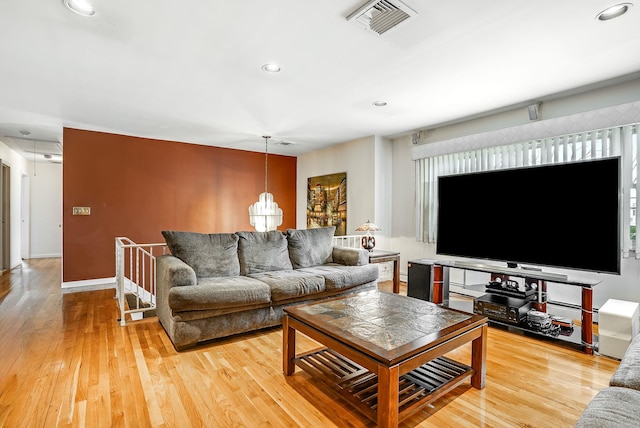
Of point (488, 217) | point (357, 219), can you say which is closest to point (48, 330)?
point (357, 219)

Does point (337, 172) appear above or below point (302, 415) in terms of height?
above

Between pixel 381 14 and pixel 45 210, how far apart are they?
9.58 meters

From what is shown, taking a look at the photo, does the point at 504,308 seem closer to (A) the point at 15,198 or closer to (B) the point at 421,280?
(B) the point at 421,280

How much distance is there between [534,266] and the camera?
132 inches

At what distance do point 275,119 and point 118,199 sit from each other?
9.47 feet

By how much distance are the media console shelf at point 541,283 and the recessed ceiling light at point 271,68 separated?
8.84 feet

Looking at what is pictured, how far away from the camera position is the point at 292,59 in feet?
8.79

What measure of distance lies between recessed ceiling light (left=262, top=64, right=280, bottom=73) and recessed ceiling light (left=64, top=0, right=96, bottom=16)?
4.01 ft

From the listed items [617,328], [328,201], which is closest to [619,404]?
[617,328]

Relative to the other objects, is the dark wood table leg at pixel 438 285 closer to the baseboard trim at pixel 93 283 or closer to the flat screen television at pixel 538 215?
the flat screen television at pixel 538 215

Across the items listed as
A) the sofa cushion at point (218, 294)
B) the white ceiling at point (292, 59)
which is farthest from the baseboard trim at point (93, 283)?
the sofa cushion at point (218, 294)

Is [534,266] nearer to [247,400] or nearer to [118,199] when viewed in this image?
[247,400]

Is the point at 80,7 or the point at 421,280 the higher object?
the point at 80,7

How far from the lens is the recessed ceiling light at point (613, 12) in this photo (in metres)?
1.98
